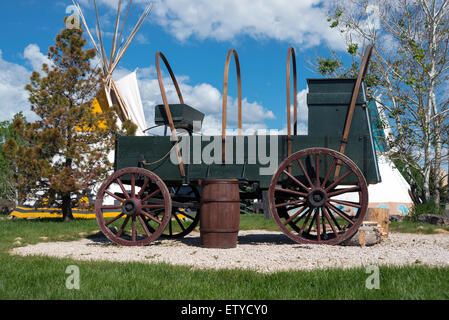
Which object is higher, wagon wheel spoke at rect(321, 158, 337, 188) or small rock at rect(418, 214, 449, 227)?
wagon wheel spoke at rect(321, 158, 337, 188)

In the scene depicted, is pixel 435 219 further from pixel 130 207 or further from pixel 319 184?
pixel 130 207

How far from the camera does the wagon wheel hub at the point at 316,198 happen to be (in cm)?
657

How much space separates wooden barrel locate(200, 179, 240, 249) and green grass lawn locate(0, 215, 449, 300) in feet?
6.44

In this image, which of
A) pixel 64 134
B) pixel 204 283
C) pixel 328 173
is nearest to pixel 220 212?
pixel 328 173

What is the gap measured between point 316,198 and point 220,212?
4.68 ft

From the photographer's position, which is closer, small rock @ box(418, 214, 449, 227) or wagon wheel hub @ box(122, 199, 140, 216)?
wagon wheel hub @ box(122, 199, 140, 216)

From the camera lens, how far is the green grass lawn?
3418mm

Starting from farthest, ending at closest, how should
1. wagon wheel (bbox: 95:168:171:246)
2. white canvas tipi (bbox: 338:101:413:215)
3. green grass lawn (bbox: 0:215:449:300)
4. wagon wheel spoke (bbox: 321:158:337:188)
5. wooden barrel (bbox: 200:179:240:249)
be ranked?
white canvas tipi (bbox: 338:101:413:215) < wagon wheel (bbox: 95:168:171:246) < wooden barrel (bbox: 200:179:240:249) < wagon wheel spoke (bbox: 321:158:337:188) < green grass lawn (bbox: 0:215:449:300)

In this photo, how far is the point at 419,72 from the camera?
48.9 ft

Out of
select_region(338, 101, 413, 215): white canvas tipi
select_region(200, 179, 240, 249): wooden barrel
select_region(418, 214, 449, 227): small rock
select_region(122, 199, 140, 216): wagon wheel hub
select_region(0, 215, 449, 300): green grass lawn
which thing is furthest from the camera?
select_region(338, 101, 413, 215): white canvas tipi

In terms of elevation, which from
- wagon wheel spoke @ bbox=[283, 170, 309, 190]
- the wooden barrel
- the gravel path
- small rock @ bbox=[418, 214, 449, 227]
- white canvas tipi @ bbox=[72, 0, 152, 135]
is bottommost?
the gravel path

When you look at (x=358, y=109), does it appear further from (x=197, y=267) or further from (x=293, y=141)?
(x=197, y=267)

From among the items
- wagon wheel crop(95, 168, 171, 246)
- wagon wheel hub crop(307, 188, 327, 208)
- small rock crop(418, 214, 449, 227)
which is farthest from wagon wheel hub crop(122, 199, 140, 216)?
small rock crop(418, 214, 449, 227)

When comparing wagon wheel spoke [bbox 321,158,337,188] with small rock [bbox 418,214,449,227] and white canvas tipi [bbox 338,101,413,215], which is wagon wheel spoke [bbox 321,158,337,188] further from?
white canvas tipi [bbox 338,101,413,215]
